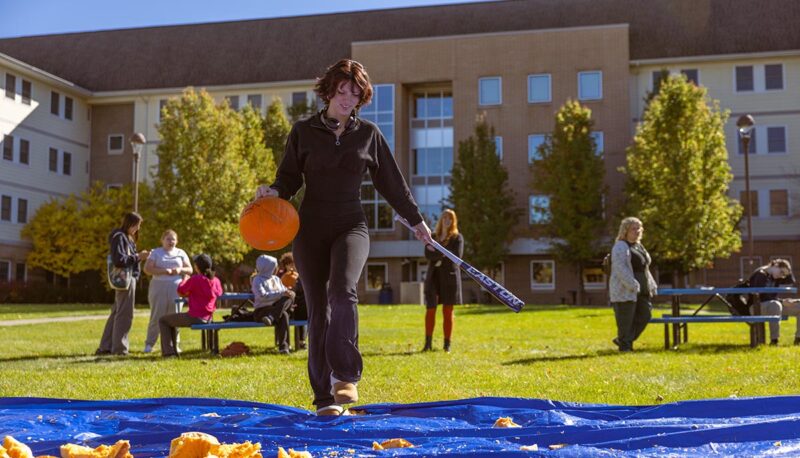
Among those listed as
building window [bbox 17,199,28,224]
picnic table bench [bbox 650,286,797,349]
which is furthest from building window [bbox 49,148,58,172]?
picnic table bench [bbox 650,286,797,349]

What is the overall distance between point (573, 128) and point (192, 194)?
18.4 meters

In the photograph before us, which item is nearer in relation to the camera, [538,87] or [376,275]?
[538,87]

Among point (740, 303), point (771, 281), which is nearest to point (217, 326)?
point (740, 303)

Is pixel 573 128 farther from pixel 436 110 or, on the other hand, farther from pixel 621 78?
pixel 436 110

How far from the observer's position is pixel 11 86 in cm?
→ 4703

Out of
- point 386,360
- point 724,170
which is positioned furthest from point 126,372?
point 724,170

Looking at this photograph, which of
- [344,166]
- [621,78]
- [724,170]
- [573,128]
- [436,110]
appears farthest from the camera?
[436,110]

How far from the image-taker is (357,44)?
2013 inches

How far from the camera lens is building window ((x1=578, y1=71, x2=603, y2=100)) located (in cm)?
4756

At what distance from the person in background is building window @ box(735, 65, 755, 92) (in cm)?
4105

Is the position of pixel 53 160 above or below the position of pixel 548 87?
below

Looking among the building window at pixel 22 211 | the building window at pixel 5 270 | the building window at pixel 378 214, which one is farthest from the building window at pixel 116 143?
the building window at pixel 378 214

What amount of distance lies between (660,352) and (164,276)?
751cm

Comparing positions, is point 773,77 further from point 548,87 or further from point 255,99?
point 255,99
